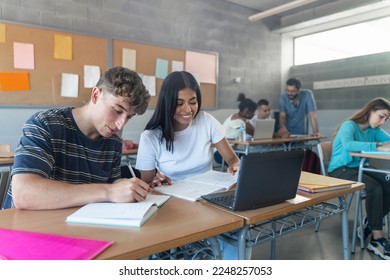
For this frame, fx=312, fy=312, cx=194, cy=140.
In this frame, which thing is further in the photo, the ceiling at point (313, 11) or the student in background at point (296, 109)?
the student in background at point (296, 109)

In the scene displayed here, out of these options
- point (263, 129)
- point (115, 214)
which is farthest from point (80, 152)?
point (263, 129)

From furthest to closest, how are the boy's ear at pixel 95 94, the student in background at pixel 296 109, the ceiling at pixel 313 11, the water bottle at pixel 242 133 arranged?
the student in background at pixel 296 109 → the ceiling at pixel 313 11 → the water bottle at pixel 242 133 → the boy's ear at pixel 95 94

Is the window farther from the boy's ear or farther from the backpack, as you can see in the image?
the boy's ear

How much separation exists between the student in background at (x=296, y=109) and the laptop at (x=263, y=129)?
1.93 feet

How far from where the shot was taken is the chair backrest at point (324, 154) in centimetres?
242

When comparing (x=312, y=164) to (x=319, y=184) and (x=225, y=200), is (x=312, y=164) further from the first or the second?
(x=225, y=200)

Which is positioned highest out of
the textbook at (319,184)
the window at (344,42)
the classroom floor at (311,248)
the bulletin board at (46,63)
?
the window at (344,42)

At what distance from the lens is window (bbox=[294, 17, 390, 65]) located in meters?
4.53

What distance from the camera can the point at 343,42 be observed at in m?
4.97

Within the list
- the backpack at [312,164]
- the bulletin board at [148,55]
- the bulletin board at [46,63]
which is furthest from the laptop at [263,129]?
the bulletin board at [46,63]

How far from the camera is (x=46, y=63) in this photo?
3.28 m

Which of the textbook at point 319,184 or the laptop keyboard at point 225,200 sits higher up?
the textbook at point 319,184

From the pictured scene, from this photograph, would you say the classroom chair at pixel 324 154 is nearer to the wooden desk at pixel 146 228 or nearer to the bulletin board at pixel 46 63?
the wooden desk at pixel 146 228
